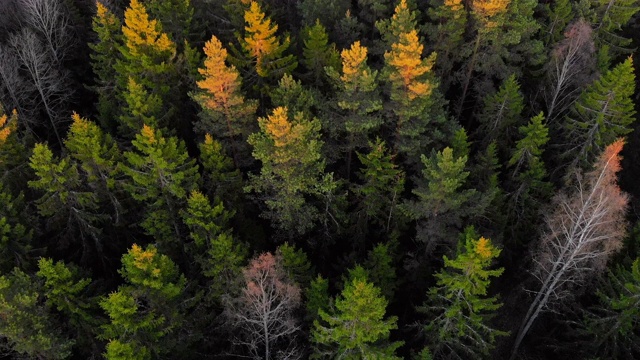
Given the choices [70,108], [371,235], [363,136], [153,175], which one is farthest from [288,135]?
[70,108]

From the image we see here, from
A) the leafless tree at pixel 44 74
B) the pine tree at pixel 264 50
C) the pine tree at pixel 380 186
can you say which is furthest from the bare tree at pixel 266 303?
the leafless tree at pixel 44 74

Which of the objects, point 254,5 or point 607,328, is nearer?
point 607,328

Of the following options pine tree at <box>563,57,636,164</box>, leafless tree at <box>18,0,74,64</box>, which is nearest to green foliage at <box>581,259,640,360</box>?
pine tree at <box>563,57,636,164</box>

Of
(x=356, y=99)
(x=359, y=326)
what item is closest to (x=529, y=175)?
(x=356, y=99)

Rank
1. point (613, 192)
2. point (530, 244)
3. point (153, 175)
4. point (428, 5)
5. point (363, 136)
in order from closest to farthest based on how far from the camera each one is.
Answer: point (613, 192) < point (153, 175) < point (363, 136) < point (530, 244) < point (428, 5)

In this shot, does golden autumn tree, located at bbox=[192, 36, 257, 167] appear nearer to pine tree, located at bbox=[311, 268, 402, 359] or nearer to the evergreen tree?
pine tree, located at bbox=[311, 268, 402, 359]

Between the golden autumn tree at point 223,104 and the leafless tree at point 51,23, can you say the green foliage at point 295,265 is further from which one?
the leafless tree at point 51,23

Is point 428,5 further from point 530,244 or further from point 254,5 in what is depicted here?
point 530,244
